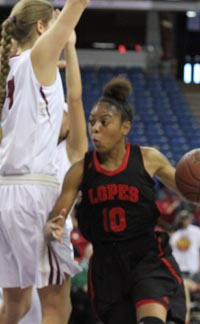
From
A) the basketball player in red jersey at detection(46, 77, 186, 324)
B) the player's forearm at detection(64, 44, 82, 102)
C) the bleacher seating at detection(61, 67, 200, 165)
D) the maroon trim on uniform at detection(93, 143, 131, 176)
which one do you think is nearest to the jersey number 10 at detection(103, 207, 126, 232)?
the basketball player in red jersey at detection(46, 77, 186, 324)

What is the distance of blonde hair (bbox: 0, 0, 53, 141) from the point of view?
3512 millimetres

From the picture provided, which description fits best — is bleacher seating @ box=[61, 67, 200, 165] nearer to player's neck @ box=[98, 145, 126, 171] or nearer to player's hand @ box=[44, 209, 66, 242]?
player's neck @ box=[98, 145, 126, 171]

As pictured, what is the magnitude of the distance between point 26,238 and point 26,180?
0.26 metres

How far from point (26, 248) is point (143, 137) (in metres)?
12.4

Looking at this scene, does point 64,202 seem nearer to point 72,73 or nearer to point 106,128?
point 106,128

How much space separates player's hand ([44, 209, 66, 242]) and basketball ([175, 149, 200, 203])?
22.5 inches

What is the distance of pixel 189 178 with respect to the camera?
359 centimetres

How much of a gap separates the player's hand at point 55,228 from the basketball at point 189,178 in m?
0.57

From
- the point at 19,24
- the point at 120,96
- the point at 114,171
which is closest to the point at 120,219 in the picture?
the point at 114,171

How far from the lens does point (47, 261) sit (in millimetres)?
3574

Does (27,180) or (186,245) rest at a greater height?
(27,180)

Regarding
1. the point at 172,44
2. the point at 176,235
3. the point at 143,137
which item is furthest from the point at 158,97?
the point at 176,235

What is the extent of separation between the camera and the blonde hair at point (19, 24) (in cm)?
351

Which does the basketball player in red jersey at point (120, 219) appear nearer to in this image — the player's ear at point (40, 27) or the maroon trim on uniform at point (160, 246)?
the maroon trim on uniform at point (160, 246)
